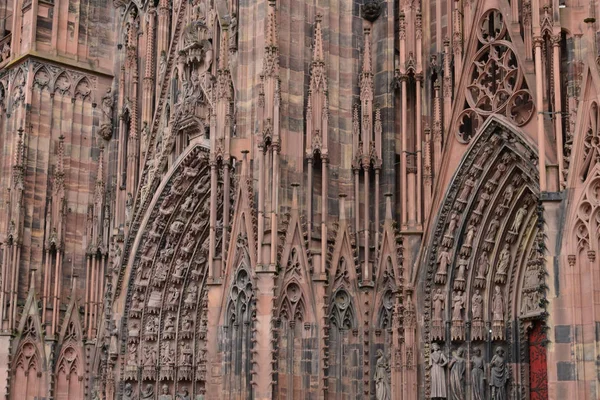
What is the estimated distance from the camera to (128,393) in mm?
28062

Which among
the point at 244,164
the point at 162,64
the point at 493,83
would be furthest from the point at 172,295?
the point at 493,83

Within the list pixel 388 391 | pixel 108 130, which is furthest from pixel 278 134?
pixel 108 130

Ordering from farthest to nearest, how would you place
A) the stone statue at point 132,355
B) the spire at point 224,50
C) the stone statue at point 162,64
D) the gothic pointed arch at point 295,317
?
the stone statue at point 162,64, the stone statue at point 132,355, the spire at point 224,50, the gothic pointed arch at point 295,317

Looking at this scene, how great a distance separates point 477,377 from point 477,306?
134cm

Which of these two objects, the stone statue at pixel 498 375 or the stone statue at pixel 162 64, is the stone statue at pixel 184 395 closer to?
the stone statue at pixel 162 64

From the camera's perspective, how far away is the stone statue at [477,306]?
20775 mm

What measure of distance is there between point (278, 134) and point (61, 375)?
11.6 m

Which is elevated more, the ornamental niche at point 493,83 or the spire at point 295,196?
the ornamental niche at point 493,83

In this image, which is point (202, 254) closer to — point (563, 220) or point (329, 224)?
point (329, 224)

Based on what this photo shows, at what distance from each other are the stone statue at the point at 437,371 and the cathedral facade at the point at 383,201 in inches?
1.5

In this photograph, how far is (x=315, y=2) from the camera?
2331cm

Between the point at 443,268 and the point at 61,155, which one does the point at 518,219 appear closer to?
the point at 443,268

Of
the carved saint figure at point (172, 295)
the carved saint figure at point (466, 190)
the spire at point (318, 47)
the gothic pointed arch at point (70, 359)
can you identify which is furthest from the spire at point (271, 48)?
the gothic pointed arch at point (70, 359)

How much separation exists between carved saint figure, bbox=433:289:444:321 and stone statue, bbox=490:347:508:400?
127cm
